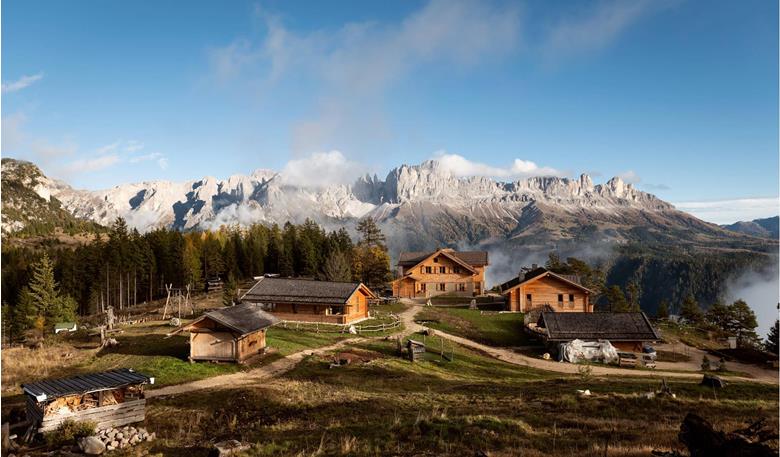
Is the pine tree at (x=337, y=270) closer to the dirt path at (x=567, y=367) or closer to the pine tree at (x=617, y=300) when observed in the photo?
the dirt path at (x=567, y=367)

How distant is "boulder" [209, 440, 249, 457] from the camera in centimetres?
1577

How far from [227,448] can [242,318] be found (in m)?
22.3

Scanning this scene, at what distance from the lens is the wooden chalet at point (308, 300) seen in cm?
5256

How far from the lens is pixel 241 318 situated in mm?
37562

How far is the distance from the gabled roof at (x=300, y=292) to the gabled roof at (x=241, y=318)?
40.3 ft

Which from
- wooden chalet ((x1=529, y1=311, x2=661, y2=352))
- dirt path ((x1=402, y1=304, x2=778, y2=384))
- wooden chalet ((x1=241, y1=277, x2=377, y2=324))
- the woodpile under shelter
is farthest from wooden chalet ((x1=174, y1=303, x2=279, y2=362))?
wooden chalet ((x1=529, y1=311, x2=661, y2=352))

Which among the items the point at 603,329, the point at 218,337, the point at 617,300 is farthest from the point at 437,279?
the point at 218,337

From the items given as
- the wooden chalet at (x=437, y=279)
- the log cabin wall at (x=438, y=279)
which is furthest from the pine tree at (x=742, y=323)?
the log cabin wall at (x=438, y=279)

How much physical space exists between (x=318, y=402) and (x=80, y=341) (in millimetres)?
31039

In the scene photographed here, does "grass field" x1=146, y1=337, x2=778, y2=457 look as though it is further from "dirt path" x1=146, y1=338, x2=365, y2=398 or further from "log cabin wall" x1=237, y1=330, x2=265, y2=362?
"log cabin wall" x1=237, y1=330, x2=265, y2=362

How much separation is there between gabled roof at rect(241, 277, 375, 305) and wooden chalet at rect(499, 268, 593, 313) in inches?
974

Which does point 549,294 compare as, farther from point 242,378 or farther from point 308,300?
point 242,378

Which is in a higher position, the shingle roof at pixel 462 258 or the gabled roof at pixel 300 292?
the shingle roof at pixel 462 258

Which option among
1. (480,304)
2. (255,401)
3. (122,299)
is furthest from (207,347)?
(122,299)
